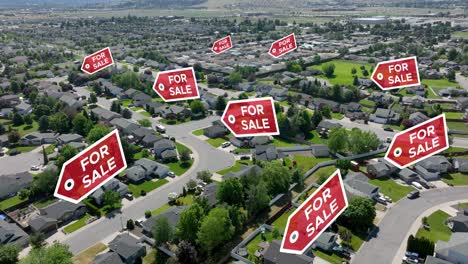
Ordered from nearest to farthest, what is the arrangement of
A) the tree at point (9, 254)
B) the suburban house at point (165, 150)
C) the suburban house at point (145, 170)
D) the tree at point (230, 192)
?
the tree at point (9, 254)
the tree at point (230, 192)
the suburban house at point (145, 170)
the suburban house at point (165, 150)

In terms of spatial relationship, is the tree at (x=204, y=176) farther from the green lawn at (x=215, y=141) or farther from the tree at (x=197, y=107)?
the tree at (x=197, y=107)

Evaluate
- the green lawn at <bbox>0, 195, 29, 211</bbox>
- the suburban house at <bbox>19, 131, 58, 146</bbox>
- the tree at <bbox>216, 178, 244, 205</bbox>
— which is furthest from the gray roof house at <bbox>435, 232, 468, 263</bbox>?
the suburban house at <bbox>19, 131, 58, 146</bbox>

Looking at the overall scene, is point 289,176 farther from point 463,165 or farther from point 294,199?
point 463,165

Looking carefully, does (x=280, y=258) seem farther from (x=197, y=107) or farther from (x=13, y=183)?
(x=197, y=107)

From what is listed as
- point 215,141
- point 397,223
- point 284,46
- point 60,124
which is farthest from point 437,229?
point 60,124

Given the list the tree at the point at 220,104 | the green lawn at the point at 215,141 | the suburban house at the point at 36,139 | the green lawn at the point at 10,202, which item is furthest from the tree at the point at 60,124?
the tree at the point at 220,104

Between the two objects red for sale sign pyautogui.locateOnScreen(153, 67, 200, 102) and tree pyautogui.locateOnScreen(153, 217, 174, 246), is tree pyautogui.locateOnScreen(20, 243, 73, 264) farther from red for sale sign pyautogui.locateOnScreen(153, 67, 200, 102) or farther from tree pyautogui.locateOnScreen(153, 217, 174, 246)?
red for sale sign pyautogui.locateOnScreen(153, 67, 200, 102)
